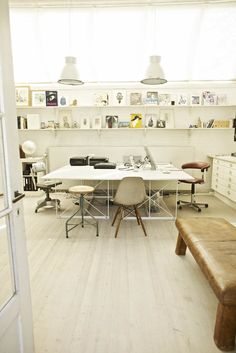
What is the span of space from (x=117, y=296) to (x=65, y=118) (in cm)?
442

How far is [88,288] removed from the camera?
215 cm

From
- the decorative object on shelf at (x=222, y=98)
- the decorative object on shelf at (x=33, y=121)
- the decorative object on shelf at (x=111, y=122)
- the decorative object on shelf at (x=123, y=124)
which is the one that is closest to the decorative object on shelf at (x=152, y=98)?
the decorative object on shelf at (x=123, y=124)

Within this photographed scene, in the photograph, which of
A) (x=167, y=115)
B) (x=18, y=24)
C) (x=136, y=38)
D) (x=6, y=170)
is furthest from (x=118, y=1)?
(x=6, y=170)

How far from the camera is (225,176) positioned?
15.1 ft

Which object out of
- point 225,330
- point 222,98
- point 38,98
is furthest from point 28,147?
point 225,330

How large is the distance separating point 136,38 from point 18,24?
2.22 metres

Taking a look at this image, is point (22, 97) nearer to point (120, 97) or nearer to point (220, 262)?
point (120, 97)

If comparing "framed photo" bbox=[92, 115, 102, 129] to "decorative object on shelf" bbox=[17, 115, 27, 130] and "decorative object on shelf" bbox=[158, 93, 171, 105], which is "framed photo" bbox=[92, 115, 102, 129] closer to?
"decorative object on shelf" bbox=[158, 93, 171, 105]

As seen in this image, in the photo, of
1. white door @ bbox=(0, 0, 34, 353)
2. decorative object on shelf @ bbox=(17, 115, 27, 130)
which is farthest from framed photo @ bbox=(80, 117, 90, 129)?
white door @ bbox=(0, 0, 34, 353)

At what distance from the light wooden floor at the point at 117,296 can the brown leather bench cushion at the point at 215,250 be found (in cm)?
37

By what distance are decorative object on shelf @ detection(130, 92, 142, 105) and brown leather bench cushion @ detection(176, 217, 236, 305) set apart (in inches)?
139

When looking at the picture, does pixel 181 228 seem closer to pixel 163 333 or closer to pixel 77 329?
pixel 163 333

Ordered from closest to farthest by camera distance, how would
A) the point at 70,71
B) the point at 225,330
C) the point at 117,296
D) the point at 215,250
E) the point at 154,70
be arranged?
the point at 225,330, the point at 215,250, the point at 117,296, the point at 154,70, the point at 70,71

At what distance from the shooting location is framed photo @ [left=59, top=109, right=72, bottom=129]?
18.4 feet
